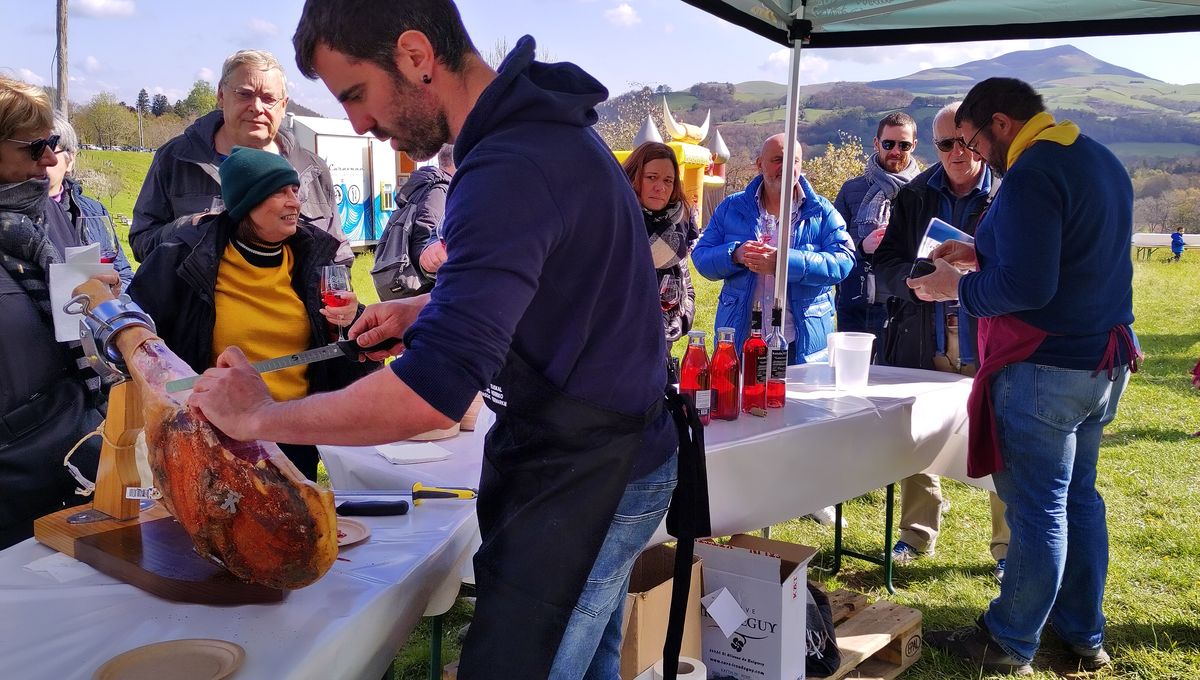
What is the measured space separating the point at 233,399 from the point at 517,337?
467 millimetres

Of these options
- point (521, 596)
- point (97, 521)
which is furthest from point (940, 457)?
point (97, 521)

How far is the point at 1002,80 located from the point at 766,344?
1260 mm

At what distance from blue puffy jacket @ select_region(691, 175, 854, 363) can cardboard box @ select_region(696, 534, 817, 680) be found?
6.71ft

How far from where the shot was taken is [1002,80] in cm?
307

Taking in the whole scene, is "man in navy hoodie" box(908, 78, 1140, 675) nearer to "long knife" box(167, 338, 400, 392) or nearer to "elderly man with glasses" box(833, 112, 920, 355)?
"elderly man with glasses" box(833, 112, 920, 355)

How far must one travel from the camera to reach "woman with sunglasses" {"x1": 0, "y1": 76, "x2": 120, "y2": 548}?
7.86ft

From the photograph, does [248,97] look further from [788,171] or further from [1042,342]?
[1042,342]

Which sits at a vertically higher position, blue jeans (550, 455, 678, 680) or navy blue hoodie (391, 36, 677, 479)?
navy blue hoodie (391, 36, 677, 479)

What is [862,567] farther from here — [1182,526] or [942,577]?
[1182,526]

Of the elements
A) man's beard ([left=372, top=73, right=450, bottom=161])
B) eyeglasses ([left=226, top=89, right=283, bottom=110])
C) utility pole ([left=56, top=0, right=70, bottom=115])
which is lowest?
man's beard ([left=372, top=73, right=450, bottom=161])

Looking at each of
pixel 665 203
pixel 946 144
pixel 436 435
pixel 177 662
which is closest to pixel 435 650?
pixel 436 435

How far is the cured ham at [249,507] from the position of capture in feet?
4.95

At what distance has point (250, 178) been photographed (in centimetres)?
288

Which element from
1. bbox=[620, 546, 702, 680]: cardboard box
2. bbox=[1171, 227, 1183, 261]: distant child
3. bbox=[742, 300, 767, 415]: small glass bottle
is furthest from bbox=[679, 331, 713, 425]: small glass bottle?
bbox=[1171, 227, 1183, 261]: distant child
